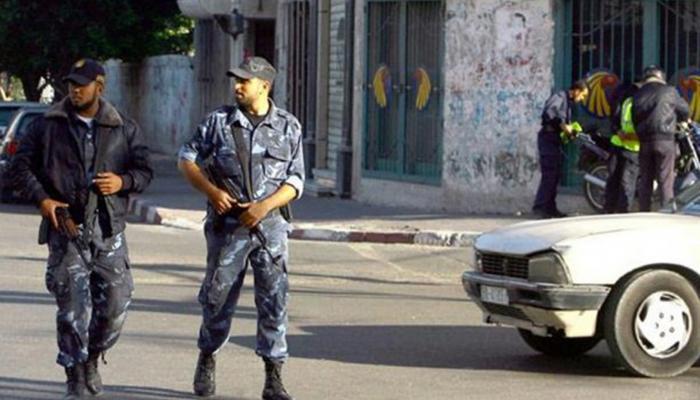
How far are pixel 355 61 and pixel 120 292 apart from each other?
636 inches

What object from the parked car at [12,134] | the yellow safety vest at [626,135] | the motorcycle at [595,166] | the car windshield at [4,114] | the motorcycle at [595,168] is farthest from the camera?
the car windshield at [4,114]

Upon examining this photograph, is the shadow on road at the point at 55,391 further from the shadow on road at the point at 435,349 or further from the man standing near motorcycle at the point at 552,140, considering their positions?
the man standing near motorcycle at the point at 552,140

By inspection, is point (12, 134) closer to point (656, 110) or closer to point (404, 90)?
point (404, 90)

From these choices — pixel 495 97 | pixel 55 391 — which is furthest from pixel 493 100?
pixel 55 391

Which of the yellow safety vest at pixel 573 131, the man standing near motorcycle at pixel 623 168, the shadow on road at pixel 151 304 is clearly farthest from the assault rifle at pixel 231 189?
the yellow safety vest at pixel 573 131

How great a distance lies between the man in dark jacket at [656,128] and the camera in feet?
57.6

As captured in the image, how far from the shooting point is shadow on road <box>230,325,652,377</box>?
1064 cm

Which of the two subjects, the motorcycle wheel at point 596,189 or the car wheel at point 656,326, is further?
the motorcycle wheel at point 596,189

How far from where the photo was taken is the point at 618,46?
20547mm

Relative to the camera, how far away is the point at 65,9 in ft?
131

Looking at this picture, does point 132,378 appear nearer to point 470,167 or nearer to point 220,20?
point 470,167

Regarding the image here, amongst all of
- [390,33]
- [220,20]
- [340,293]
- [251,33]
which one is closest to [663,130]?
[340,293]

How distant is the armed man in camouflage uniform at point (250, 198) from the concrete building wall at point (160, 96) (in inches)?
1166

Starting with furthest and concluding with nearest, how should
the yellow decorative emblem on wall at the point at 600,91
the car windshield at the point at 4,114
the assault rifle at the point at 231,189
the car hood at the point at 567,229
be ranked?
the car windshield at the point at 4,114 < the yellow decorative emblem on wall at the point at 600,91 < the car hood at the point at 567,229 < the assault rifle at the point at 231,189
